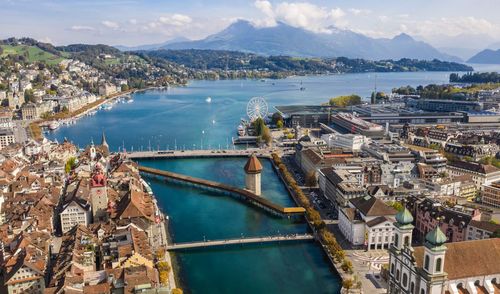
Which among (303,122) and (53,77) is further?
(53,77)

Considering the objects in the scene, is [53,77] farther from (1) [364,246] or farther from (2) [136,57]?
(1) [364,246]

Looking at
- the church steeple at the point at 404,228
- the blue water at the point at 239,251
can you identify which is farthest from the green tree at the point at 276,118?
the church steeple at the point at 404,228

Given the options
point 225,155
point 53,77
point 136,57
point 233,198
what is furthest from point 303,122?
point 136,57

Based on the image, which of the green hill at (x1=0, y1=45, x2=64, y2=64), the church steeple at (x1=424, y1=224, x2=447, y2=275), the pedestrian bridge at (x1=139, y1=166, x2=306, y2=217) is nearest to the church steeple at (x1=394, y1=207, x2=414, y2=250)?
the church steeple at (x1=424, y1=224, x2=447, y2=275)

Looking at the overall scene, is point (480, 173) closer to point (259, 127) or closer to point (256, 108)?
point (259, 127)

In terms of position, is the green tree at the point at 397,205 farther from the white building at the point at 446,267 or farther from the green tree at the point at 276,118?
the green tree at the point at 276,118

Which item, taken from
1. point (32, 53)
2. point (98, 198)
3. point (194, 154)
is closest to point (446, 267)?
point (98, 198)
